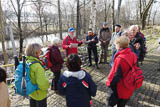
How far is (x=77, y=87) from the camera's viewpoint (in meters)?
1.94

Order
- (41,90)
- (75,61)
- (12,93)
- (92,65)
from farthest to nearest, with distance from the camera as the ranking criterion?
(92,65) → (12,93) → (41,90) → (75,61)

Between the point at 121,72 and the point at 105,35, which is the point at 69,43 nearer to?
the point at 105,35

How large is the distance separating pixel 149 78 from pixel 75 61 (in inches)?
146

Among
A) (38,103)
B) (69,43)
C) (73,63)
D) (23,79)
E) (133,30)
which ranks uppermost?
(133,30)

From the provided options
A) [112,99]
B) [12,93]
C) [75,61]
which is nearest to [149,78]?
[112,99]

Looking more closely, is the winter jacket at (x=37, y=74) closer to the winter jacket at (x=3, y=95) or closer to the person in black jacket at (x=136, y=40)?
the winter jacket at (x=3, y=95)

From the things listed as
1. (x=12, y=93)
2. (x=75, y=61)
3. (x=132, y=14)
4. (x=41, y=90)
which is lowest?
(x=12, y=93)

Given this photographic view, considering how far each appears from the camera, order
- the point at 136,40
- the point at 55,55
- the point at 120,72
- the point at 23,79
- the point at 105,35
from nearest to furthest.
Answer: the point at 23,79, the point at 120,72, the point at 55,55, the point at 136,40, the point at 105,35

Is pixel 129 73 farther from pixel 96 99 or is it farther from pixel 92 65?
pixel 92 65

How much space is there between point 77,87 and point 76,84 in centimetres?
6

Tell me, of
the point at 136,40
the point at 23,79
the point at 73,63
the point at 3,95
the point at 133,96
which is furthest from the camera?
the point at 136,40

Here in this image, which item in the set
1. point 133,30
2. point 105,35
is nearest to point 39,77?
point 133,30

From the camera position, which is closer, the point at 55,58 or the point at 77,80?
the point at 77,80

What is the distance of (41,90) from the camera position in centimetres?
229
